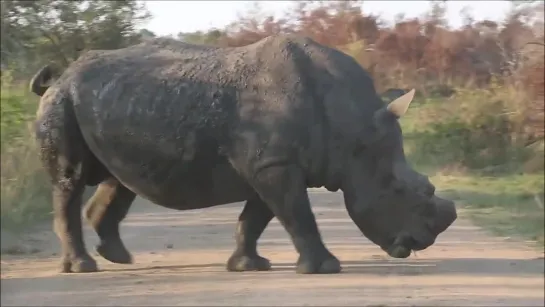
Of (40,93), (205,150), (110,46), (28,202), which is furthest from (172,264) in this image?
(110,46)

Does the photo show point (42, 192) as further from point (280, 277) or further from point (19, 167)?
point (280, 277)

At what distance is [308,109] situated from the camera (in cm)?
841

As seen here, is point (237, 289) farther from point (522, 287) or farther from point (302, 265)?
point (522, 287)

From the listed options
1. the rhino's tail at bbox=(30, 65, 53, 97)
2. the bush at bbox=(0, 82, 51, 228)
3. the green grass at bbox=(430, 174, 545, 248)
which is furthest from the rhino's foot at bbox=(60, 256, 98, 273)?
the green grass at bbox=(430, 174, 545, 248)

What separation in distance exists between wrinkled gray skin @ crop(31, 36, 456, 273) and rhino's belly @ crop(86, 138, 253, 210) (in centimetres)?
1

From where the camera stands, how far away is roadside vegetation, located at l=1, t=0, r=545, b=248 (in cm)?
1259

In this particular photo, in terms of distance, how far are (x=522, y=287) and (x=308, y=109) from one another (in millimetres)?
2171

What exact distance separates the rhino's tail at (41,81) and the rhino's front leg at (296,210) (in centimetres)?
246

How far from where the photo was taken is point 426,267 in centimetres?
894

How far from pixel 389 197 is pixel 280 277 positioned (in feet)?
3.60

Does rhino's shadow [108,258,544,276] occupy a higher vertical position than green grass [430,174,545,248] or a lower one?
higher

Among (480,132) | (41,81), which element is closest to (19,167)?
(41,81)

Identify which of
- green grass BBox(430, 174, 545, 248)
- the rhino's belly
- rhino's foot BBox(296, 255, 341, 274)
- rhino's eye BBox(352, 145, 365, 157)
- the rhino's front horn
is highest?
the rhino's front horn

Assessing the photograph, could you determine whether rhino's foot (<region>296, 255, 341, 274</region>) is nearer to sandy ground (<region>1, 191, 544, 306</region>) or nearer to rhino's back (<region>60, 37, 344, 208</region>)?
sandy ground (<region>1, 191, 544, 306</region>)
